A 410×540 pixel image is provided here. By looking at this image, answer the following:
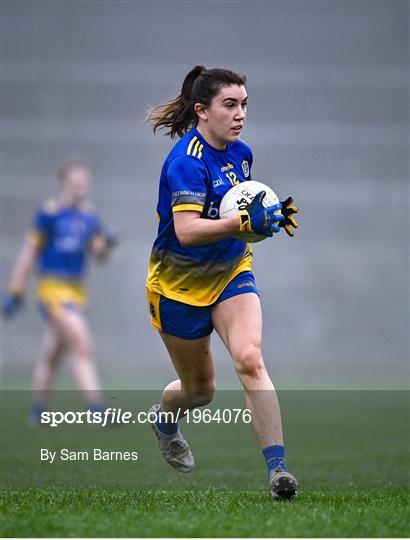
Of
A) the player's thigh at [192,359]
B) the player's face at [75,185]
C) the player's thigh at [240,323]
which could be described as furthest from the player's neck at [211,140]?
the player's face at [75,185]

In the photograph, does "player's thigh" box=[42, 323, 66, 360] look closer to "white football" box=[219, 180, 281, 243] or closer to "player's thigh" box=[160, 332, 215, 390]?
"player's thigh" box=[160, 332, 215, 390]

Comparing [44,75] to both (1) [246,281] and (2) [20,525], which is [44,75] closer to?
(1) [246,281]

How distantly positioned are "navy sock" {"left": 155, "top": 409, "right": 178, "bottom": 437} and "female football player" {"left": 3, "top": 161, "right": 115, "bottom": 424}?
439 centimetres

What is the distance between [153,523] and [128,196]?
16.7 meters

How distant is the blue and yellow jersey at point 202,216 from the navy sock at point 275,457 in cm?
80

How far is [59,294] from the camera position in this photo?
1091 centimetres

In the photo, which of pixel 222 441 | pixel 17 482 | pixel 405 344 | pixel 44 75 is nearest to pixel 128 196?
pixel 44 75

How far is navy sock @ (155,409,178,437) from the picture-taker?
604cm

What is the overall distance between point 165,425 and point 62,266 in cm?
521

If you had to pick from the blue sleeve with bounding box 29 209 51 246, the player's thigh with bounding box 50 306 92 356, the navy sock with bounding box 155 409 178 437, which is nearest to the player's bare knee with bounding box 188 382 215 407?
the navy sock with bounding box 155 409 178 437

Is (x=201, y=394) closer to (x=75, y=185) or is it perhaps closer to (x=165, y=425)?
(x=165, y=425)

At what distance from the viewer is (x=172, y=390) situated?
591cm

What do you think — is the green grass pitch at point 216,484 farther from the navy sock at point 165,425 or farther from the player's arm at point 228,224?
the player's arm at point 228,224

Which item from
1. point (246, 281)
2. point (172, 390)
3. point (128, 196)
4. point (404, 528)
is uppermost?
point (128, 196)
